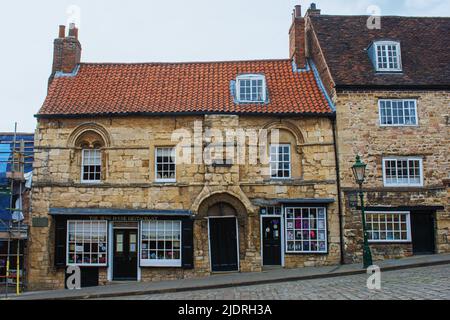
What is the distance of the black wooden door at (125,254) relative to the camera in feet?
62.9

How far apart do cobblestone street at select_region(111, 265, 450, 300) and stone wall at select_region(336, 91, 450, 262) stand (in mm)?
3729

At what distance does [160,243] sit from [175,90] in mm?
6837

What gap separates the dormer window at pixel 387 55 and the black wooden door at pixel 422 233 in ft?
21.4

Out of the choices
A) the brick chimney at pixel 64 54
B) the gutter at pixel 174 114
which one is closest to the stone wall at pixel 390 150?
the gutter at pixel 174 114

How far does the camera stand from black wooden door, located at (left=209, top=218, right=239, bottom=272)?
19234 mm

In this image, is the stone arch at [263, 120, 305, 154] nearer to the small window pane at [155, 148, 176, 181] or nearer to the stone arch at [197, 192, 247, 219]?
the stone arch at [197, 192, 247, 219]

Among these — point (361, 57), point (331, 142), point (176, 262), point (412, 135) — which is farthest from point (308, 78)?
point (176, 262)


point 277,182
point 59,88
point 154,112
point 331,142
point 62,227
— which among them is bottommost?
point 62,227

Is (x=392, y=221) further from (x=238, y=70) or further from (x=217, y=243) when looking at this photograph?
(x=238, y=70)

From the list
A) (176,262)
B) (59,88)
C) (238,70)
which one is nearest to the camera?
(176,262)

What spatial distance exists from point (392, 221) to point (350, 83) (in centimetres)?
597

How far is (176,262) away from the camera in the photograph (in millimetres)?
19062

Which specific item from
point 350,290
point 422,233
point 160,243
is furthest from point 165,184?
point 422,233

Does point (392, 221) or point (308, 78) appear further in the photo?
point (308, 78)
